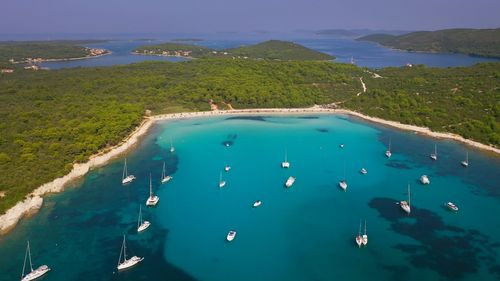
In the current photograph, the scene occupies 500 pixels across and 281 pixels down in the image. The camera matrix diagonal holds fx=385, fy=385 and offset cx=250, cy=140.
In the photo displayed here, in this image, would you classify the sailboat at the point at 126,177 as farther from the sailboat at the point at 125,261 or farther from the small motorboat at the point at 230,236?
the small motorboat at the point at 230,236

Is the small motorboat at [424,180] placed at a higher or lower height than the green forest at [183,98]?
lower

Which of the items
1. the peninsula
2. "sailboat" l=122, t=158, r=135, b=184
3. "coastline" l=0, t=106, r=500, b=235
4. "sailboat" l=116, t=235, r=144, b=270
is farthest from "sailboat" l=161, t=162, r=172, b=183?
"sailboat" l=116, t=235, r=144, b=270

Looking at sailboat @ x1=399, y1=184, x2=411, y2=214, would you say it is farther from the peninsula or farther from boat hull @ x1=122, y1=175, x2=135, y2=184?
boat hull @ x1=122, y1=175, x2=135, y2=184

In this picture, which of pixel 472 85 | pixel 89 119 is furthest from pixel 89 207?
pixel 472 85

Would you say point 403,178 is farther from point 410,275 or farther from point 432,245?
point 410,275

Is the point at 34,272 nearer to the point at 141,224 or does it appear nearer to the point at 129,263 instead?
the point at 129,263

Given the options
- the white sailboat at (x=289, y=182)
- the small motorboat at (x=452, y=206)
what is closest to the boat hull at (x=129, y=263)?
the white sailboat at (x=289, y=182)
